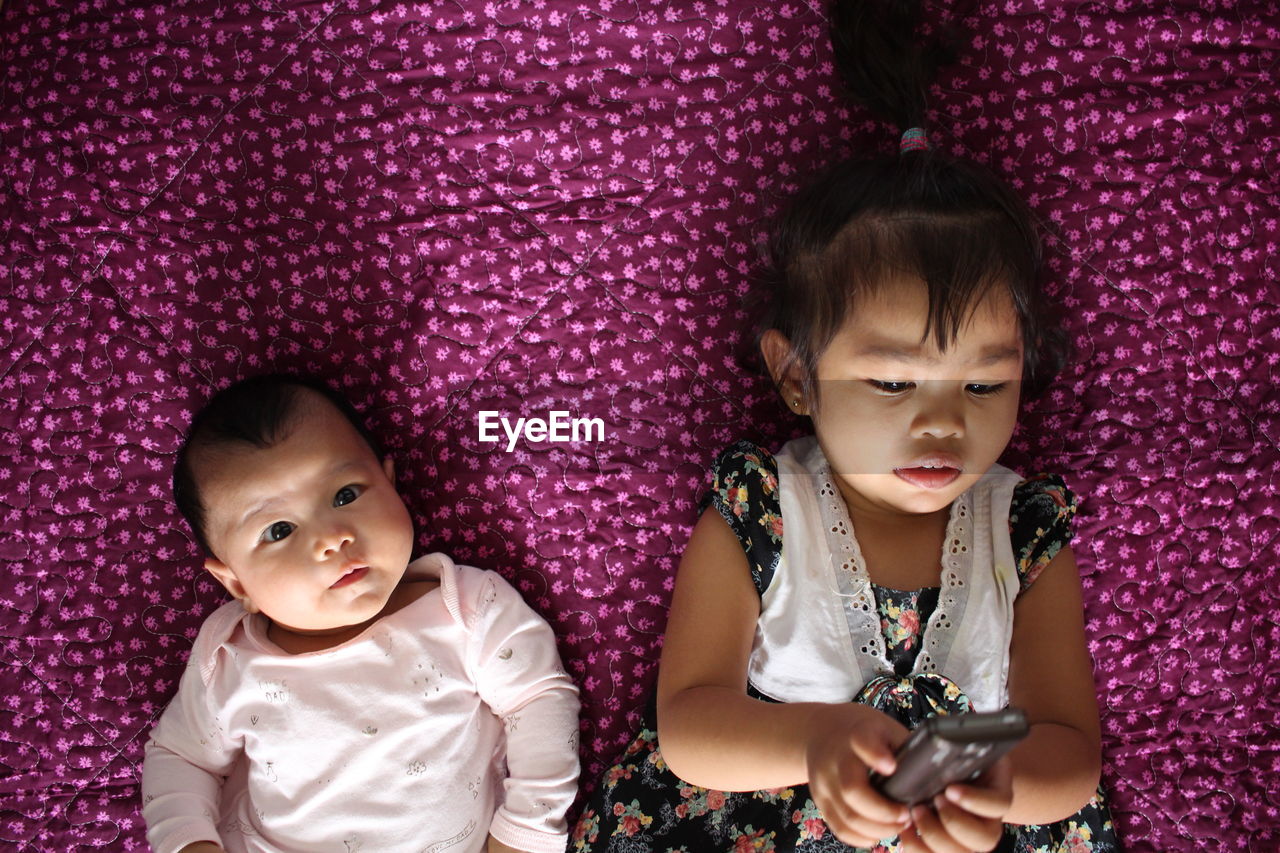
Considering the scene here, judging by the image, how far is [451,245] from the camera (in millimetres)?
1235

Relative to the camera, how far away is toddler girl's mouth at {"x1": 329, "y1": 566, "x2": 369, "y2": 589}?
1.05 m

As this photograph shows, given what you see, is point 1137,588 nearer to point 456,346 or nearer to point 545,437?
point 545,437

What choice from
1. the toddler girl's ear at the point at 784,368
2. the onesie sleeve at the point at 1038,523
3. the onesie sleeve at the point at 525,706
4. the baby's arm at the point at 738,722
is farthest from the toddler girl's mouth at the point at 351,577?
the onesie sleeve at the point at 1038,523

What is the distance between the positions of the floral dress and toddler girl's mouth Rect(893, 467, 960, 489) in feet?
0.48

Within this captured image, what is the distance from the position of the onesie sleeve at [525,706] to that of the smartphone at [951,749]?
49 centimetres

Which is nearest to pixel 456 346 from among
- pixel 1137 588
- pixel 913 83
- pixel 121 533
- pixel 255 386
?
pixel 255 386

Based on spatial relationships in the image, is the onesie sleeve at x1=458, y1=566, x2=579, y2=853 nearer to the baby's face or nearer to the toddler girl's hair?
the baby's face

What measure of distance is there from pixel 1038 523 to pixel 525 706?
2.04 ft

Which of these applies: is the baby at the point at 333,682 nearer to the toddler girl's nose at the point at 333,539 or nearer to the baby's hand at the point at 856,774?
the toddler girl's nose at the point at 333,539

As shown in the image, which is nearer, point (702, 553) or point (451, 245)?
point (702, 553)

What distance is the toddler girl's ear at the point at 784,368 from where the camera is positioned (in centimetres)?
107

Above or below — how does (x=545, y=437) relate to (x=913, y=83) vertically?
below

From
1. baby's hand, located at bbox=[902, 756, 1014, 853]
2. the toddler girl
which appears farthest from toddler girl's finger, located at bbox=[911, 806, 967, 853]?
the toddler girl

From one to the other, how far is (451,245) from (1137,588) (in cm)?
96
